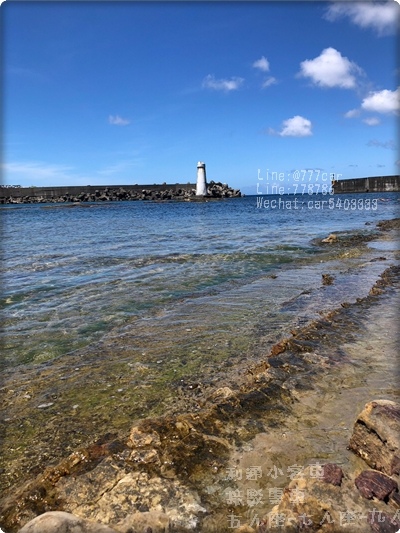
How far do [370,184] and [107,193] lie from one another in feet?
254

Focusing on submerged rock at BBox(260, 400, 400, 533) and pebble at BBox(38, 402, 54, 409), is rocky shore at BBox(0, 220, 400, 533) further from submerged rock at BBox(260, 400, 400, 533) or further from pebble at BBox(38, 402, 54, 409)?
pebble at BBox(38, 402, 54, 409)

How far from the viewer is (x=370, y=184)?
10619 centimetres

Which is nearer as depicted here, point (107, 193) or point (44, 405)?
point (44, 405)

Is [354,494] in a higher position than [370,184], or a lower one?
lower

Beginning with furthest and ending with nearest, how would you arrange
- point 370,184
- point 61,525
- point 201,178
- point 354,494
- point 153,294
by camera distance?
point 370,184, point 201,178, point 153,294, point 354,494, point 61,525

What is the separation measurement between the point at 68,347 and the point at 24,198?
352ft

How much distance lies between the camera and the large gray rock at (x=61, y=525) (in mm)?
2266

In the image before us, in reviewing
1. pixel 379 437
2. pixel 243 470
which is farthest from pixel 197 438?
pixel 379 437

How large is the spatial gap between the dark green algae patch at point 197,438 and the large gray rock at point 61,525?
44 cm

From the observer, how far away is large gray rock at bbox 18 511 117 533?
7.43ft

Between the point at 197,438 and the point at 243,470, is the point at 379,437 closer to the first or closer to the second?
the point at 243,470

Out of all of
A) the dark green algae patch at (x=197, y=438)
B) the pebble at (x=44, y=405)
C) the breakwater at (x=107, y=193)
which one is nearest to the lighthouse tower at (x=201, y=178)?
the breakwater at (x=107, y=193)

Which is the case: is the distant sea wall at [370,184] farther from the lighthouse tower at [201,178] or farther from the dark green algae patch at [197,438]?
the dark green algae patch at [197,438]

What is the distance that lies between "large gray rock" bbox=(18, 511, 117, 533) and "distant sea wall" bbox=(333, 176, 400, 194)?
114714 mm
